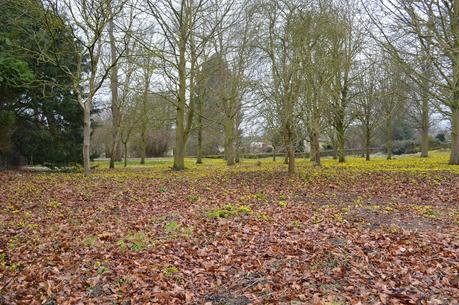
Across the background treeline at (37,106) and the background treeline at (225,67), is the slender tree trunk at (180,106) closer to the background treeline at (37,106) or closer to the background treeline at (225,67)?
the background treeline at (225,67)

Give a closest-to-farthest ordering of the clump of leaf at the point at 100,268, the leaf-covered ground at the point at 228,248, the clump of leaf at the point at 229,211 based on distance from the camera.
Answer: the leaf-covered ground at the point at 228,248
the clump of leaf at the point at 100,268
the clump of leaf at the point at 229,211

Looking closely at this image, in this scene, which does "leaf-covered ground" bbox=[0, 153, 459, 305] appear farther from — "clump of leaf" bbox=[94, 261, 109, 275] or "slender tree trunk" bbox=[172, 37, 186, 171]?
"slender tree trunk" bbox=[172, 37, 186, 171]

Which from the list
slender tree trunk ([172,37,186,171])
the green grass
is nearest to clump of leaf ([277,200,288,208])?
the green grass

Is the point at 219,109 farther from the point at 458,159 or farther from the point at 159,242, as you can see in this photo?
the point at 159,242

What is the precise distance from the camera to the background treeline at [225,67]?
15.6 m

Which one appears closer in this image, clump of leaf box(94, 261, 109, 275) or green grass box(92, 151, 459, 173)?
clump of leaf box(94, 261, 109, 275)

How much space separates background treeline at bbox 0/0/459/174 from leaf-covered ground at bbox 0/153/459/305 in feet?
20.0

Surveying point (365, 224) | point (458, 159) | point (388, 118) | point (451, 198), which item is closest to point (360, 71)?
point (388, 118)

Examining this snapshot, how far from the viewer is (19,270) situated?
5.71 meters

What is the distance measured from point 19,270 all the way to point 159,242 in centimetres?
216

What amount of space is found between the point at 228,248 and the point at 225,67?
21019 mm

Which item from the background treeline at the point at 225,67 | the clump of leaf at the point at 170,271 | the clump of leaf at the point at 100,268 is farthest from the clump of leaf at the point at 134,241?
the background treeline at the point at 225,67

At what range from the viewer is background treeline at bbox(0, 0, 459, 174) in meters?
15.6

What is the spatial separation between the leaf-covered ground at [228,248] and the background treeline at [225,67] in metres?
6.09
